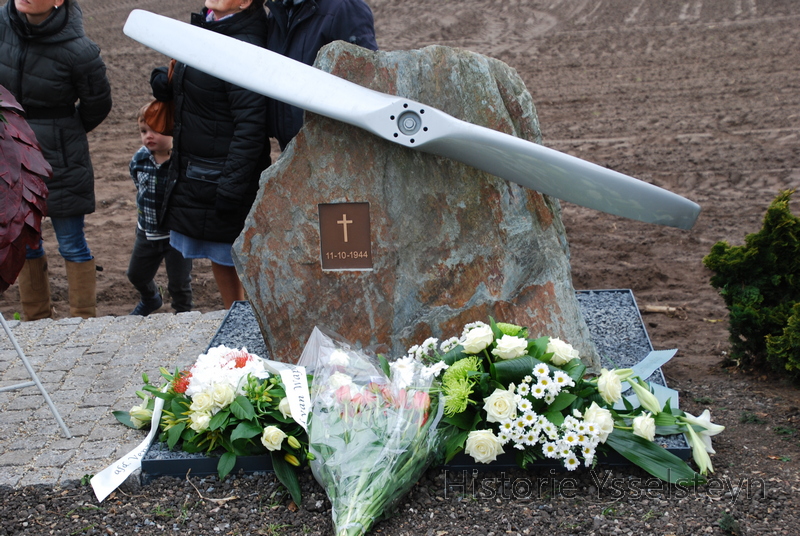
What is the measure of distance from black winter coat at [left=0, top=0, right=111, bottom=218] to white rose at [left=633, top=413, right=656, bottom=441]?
371 centimetres

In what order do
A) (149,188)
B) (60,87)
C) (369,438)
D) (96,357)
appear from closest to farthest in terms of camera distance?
(369,438) < (96,357) < (60,87) < (149,188)

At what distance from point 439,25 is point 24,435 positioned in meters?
12.9

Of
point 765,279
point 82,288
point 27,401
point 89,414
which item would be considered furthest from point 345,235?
point 82,288

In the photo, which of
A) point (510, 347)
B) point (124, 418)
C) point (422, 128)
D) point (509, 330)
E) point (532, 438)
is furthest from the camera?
point (124, 418)

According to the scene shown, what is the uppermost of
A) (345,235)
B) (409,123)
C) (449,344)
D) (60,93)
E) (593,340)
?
(60,93)

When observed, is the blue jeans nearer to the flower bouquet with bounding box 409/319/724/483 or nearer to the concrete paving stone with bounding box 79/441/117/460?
the concrete paving stone with bounding box 79/441/117/460

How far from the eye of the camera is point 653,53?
12195 mm

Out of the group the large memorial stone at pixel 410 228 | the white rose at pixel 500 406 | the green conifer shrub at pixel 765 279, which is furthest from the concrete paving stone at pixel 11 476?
the green conifer shrub at pixel 765 279

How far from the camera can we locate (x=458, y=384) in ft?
10.4

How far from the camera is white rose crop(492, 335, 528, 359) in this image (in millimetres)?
3215

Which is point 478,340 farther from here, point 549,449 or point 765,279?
point 765,279

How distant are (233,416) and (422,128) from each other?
1.51 meters

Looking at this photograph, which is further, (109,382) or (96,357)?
(96,357)

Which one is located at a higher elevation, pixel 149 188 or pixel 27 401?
pixel 149 188
